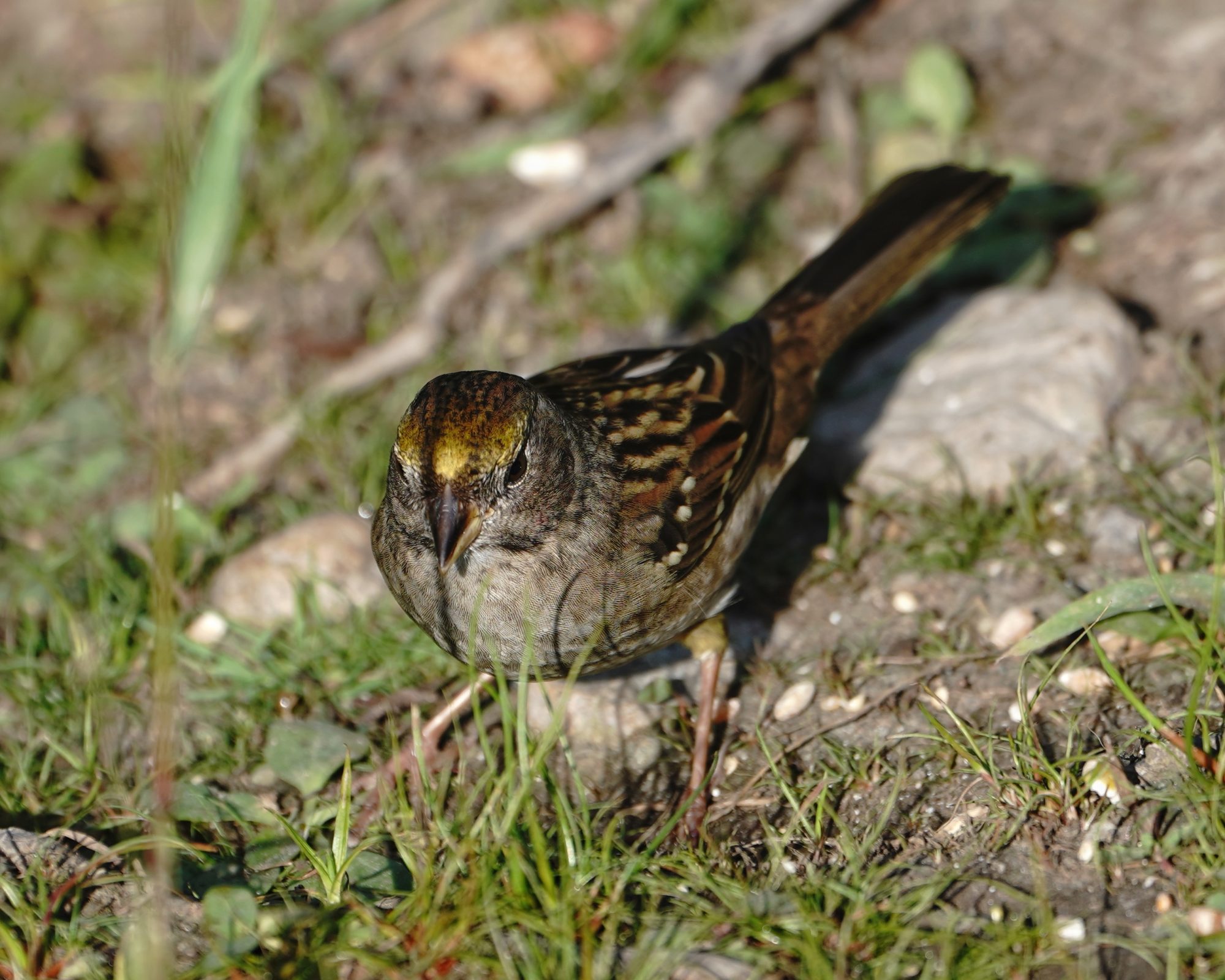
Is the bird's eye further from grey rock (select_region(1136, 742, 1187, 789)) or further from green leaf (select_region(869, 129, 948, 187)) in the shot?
green leaf (select_region(869, 129, 948, 187))

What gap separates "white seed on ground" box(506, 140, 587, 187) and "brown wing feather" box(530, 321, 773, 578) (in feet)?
6.56

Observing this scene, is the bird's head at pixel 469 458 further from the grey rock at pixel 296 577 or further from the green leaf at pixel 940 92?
the green leaf at pixel 940 92

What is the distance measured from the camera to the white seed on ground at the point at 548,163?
6.11 metres

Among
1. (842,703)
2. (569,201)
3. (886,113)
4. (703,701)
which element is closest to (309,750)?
(703,701)

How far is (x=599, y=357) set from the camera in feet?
14.4

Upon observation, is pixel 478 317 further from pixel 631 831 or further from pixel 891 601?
pixel 631 831

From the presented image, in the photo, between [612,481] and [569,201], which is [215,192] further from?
[569,201]

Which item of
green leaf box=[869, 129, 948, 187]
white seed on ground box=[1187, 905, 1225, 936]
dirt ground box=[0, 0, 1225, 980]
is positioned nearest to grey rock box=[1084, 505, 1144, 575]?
dirt ground box=[0, 0, 1225, 980]

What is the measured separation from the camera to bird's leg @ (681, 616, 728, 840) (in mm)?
3516

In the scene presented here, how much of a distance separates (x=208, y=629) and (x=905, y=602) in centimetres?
230

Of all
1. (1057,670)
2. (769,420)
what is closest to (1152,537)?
(1057,670)

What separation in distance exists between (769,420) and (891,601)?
2.29 feet

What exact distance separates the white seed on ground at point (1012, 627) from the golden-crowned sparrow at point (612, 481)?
2.61ft

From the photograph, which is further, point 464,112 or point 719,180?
point 464,112
